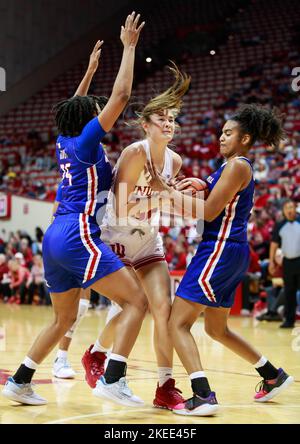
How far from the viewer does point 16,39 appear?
21766mm

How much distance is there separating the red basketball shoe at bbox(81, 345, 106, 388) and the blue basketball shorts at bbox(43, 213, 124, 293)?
88 cm

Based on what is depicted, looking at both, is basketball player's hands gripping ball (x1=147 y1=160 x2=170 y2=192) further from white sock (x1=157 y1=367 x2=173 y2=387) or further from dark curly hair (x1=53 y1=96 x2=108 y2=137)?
white sock (x1=157 y1=367 x2=173 y2=387)

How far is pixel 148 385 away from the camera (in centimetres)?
541

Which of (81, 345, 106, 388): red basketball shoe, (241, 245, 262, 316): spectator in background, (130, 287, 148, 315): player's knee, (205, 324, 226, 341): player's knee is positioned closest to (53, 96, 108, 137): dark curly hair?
(130, 287, 148, 315): player's knee

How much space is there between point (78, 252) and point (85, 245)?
6 centimetres

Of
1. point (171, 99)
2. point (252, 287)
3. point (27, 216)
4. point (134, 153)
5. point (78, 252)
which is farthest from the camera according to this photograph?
point (27, 216)

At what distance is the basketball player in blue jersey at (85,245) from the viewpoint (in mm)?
4230

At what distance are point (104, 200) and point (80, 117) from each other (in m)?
0.54

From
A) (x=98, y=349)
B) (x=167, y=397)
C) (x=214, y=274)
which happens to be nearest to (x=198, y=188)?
(x=214, y=274)

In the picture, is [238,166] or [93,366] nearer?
[238,166]

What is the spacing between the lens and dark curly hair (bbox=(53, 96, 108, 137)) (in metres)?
4.48

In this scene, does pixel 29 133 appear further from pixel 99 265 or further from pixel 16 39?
pixel 99 265

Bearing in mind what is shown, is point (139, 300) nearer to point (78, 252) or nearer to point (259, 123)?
point (78, 252)

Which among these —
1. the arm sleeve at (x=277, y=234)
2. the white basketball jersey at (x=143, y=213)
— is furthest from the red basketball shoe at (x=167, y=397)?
the arm sleeve at (x=277, y=234)
